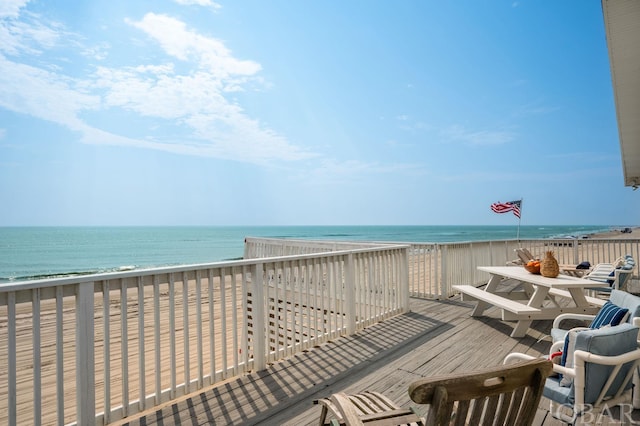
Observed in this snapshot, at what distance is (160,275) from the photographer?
269cm

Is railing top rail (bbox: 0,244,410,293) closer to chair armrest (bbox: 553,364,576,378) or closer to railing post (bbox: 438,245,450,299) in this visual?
chair armrest (bbox: 553,364,576,378)

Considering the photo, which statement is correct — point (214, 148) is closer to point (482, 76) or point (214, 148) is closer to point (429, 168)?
point (429, 168)

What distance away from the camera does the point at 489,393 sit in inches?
48.2

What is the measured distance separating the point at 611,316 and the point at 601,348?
0.91 m

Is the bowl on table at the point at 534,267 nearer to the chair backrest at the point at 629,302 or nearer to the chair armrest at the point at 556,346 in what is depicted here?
the chair backrest at the point at 629,302

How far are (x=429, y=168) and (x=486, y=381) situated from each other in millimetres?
51028

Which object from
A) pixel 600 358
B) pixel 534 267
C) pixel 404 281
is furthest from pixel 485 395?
pixel 534 267

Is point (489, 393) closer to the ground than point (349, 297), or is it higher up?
higher up

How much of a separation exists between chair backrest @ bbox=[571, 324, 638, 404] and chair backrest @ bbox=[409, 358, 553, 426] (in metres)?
0.71

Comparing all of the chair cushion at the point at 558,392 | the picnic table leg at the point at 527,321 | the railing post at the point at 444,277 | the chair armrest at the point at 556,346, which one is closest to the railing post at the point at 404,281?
the railing post at the point at 444,277

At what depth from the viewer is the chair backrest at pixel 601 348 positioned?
5.98 ft

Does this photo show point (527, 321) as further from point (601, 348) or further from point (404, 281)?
point (601, 348)

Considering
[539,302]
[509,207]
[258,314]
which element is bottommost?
[539,302]

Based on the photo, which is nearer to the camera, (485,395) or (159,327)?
(485,395)
